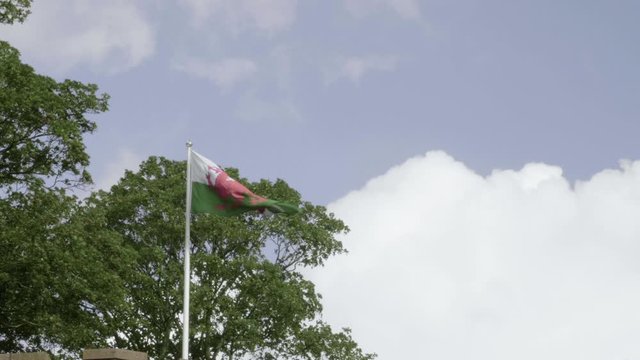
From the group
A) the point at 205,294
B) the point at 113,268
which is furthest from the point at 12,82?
the point at 205,294

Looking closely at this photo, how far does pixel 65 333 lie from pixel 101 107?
7.80 m

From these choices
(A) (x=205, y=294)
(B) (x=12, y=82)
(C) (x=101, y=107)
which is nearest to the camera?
(B) (x=12, y=82)

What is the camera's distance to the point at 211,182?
21.1 meters

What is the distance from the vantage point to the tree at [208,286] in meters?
41.2

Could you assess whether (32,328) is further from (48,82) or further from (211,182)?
(211,182)

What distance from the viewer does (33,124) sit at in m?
30.3

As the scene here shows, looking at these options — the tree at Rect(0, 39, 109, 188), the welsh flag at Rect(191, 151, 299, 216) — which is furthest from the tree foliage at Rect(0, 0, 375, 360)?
the welsh flag at Rect(191, 151, 299, 216)

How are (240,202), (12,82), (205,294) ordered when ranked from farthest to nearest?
(205,294)
(12,82)
(240,202)

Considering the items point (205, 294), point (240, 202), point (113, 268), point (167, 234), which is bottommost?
point (240, 202)

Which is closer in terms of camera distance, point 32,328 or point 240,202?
point 240,202

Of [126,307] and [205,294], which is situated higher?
[205,294]

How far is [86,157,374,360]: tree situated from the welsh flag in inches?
753

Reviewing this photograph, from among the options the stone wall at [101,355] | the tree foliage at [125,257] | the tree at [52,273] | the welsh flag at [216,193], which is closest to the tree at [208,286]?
the tree foliage at [125,257]

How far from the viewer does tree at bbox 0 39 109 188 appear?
97.1ft
